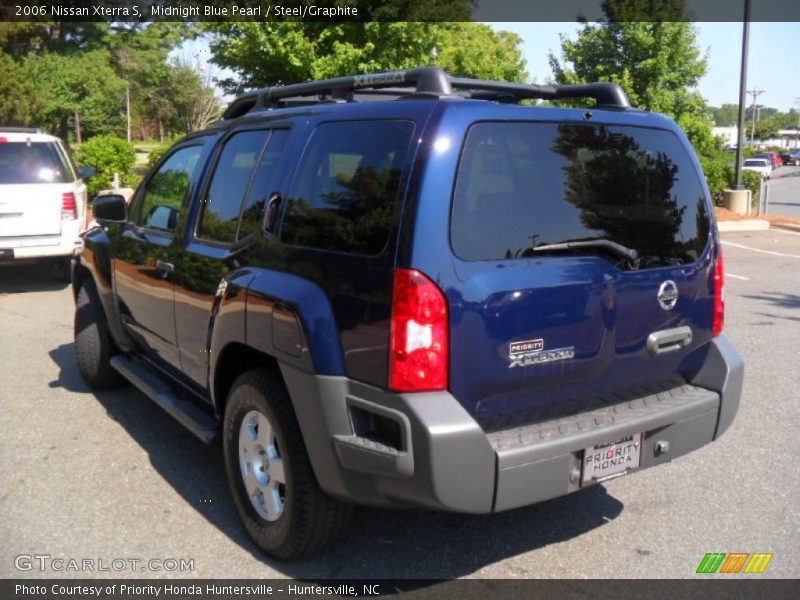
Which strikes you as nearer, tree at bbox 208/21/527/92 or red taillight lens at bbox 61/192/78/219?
red taillight lens at bbox 61/192/78/219

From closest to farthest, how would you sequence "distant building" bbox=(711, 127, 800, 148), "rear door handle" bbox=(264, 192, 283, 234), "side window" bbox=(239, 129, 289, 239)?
"rear door handle" bbox=(264, 192, 283, 234) < "side window" bbox=(239, 129, 289, 239) < "distant building" bbox=(711, 127, 800, 148)

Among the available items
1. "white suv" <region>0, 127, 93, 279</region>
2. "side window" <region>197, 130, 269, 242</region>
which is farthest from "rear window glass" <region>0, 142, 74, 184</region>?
"side window" <region>197, 130, 269, 242</region>

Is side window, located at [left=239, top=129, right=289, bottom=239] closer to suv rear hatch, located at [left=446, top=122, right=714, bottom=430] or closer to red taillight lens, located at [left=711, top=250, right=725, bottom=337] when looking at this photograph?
suv rear hatch, located at [left=446, top=122, right=714, bottom=430]

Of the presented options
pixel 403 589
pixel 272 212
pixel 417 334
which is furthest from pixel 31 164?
pixel 417 334

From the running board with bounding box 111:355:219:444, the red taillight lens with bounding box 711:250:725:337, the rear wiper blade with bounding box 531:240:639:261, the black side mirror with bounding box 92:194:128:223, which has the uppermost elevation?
the black side mirror with bounding box 92:194:128:223

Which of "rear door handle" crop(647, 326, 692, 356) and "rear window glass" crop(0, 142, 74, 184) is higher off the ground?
"rear window glass" crop(0, 142, 74, 184)

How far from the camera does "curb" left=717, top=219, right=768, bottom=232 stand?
685 inches

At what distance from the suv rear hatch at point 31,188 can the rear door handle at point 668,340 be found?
27.6 feet

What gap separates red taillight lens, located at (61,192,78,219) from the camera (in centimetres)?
1005

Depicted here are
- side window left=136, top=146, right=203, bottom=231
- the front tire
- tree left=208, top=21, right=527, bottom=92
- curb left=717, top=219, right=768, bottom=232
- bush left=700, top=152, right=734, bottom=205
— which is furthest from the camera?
bush left=700, top=152, right=734, bottom=205

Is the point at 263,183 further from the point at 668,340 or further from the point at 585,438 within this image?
the point at 668,340

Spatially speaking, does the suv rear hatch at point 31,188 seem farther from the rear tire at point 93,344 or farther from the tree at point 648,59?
the tree at point 648,59

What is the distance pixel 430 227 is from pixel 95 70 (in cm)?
2999

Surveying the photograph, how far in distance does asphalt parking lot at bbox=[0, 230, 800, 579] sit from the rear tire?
0.16 m
